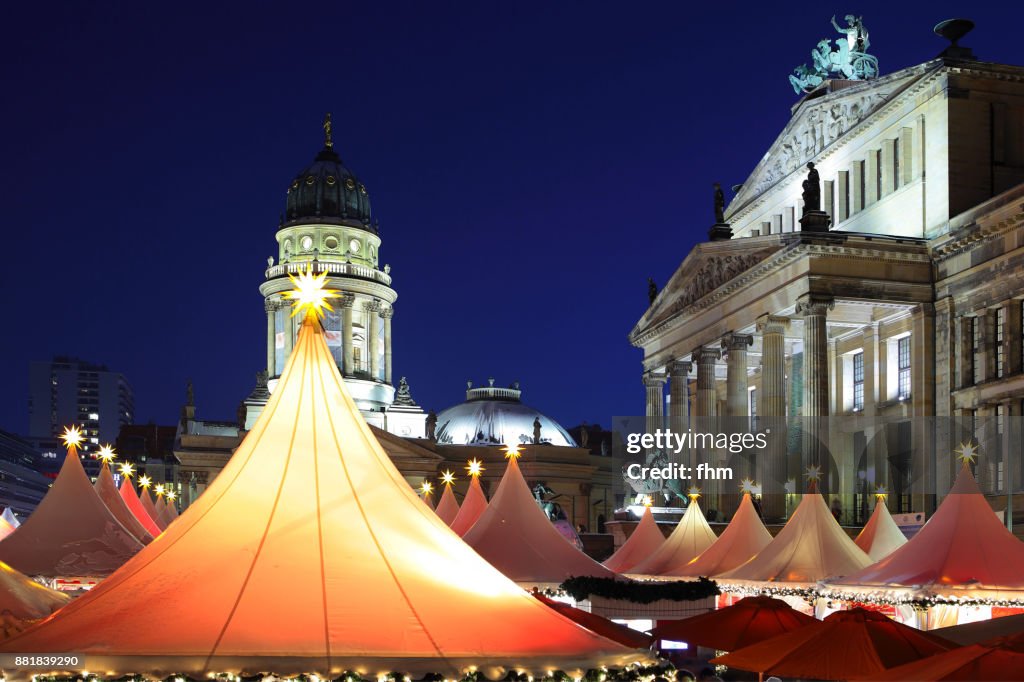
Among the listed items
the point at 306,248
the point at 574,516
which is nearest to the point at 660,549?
the point at 574,516

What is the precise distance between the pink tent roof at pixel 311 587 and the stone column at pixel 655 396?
57573 millimetres

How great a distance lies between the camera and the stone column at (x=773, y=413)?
55656mm

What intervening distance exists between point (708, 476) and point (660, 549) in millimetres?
→ 18183

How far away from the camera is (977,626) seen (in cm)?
2119

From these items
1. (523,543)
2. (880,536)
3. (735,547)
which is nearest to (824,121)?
(735,547)

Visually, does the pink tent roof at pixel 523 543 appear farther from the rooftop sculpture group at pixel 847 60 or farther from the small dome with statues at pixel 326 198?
the small dome with statues at pixel 326 198

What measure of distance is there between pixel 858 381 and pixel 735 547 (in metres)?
21.7

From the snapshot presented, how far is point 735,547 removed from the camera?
42219 mm

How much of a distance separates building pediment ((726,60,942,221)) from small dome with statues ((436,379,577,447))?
148 ft

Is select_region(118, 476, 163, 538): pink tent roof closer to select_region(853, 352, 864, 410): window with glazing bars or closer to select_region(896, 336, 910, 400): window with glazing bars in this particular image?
select_region(896, 336, 910, 400): window with glazing bars

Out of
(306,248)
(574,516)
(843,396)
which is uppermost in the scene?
(306,248)

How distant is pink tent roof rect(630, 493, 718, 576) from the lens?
148 feet

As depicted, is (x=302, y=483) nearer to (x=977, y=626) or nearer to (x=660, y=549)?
(x=977, y=626)

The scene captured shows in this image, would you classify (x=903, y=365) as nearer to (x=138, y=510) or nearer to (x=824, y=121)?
(x=824, y=121)
